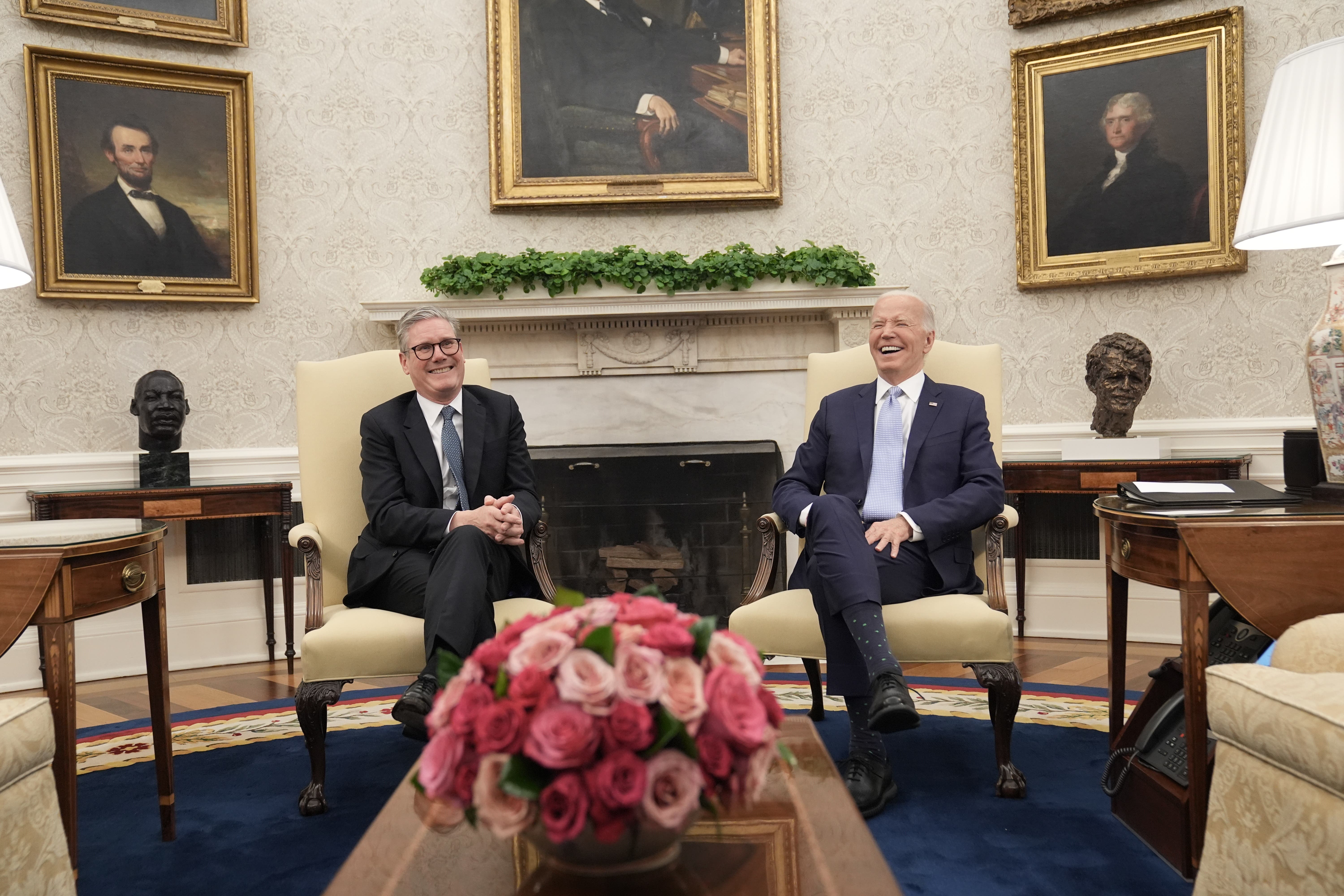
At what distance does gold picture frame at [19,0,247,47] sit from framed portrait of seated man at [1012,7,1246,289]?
3.90 meters

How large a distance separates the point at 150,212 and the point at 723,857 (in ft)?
14.7

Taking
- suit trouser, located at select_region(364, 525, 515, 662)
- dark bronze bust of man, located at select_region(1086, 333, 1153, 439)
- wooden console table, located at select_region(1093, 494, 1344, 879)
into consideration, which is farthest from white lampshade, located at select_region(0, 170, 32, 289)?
dark bronze bust of man, located at select_region(1086, 333, 1153, 439)

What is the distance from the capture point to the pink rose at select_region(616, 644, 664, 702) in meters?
1.05

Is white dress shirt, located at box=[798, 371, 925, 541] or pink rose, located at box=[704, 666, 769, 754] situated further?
white dress shirt, located at box=[798, 371, 925, 541]

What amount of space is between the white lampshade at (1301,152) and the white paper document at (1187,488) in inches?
25.6

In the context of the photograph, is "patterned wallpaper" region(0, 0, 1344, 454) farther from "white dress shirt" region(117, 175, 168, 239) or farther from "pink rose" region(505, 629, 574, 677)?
"pink rose" region(505, 629, 574, 677)

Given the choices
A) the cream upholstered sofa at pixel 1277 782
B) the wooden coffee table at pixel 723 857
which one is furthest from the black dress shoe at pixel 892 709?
the wooden coffee table at pixel 723 857

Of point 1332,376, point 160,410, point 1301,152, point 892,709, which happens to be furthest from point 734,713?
point 160,410

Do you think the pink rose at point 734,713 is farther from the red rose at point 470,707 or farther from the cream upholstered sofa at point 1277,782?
the cream upholstered sofa at point 1277,782

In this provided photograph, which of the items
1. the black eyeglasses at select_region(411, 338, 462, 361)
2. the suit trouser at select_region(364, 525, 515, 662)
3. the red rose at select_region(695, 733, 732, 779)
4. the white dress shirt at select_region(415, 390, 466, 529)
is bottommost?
the suit trouser at select_region(364, 525, 515, 662)

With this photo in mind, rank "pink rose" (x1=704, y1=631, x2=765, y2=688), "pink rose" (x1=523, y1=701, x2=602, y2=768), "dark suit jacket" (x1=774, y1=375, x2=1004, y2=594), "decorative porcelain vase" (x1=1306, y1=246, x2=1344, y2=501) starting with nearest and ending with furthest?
"pink rose" (x1=523, y1=701, x2=602, y2=768), "pink rose" (x1=704, y1=631, x2=765, y2=688), "decorative porcelain vase" (x1=1306, y1=246, x2=1344, y2=501), "dark suit jacket" (x1=774, y1=375, x2=1004, y2=594)

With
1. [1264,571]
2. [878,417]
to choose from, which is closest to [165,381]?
[878,417]

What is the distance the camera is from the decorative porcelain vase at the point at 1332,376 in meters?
2.19

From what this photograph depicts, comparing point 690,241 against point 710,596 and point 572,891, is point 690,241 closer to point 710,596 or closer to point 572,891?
point 710,596
